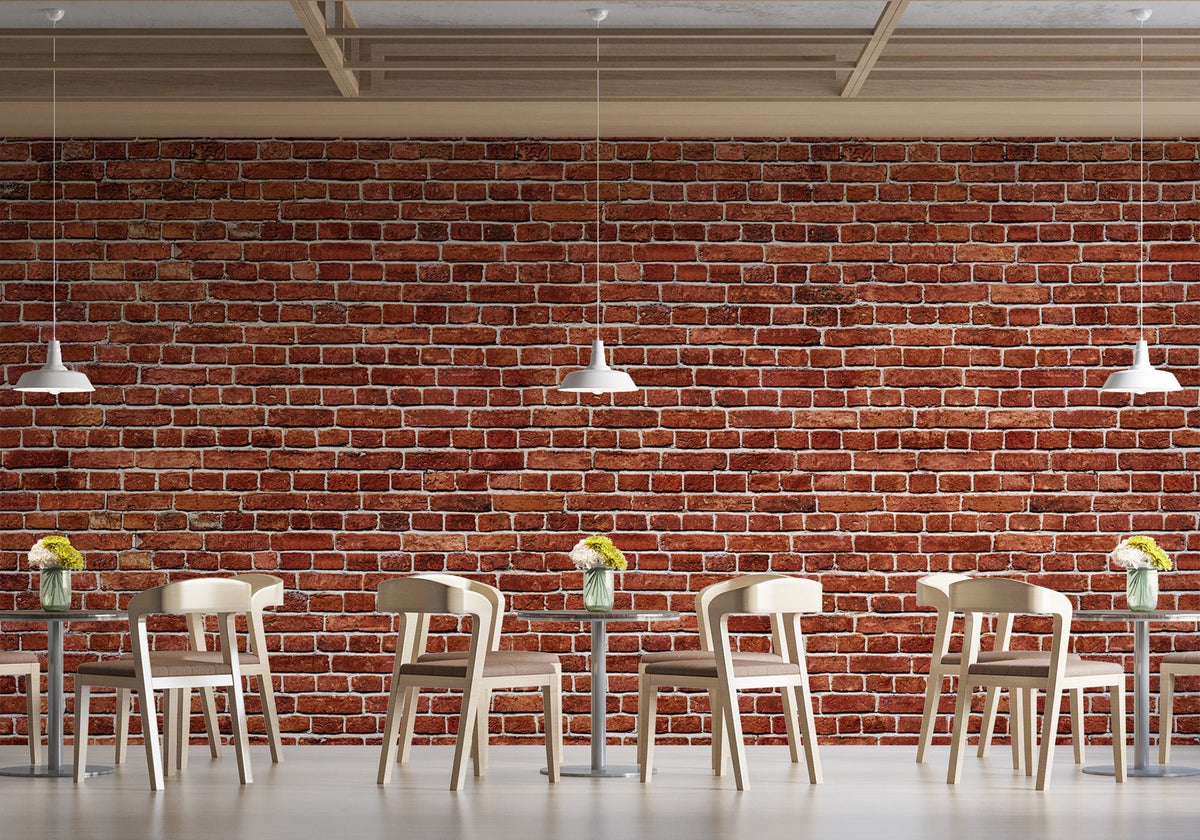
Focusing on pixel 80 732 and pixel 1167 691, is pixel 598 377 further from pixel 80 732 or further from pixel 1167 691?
pixel 1167 691

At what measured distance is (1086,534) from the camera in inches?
292

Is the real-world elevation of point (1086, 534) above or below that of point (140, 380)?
below

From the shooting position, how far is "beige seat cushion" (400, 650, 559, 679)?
5812 mm

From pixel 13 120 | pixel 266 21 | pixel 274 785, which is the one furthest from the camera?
pixel 13 120

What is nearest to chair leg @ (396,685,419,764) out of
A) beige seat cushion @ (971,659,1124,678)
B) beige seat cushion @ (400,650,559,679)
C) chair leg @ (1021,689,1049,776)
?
beige seat cushion @ (400,650,559,679)

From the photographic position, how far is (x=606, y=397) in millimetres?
7457

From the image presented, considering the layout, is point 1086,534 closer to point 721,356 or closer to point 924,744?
point 924,744

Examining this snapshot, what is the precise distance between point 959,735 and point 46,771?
11.7 ft

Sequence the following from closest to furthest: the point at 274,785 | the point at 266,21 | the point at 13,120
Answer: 1. the point at 274,785
2. the point at 266,21
3. the point at 13,120

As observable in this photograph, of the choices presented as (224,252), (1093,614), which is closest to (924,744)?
(1093,614)

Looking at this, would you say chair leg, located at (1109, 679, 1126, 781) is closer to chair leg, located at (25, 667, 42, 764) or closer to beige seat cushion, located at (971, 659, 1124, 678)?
beige seat cushion, located at (971, 659, 1124, 678)

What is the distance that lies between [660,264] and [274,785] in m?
3.07

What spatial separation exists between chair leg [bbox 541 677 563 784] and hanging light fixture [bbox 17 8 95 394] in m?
2.28

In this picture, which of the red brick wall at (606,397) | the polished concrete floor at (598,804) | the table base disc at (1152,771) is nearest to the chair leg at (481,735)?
the polished concrete floor at (598,804)
